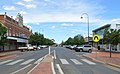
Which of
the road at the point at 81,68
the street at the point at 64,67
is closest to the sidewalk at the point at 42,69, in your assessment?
the street at the point at 64,67

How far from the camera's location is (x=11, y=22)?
274ft

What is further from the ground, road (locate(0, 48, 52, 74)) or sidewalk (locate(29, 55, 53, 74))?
sidewalk (locate(29, 55, 53, 74))

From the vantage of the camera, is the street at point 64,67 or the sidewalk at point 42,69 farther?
the street at point 64,67

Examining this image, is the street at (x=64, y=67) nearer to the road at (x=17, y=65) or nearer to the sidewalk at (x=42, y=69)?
the road at (x=17, y=65)

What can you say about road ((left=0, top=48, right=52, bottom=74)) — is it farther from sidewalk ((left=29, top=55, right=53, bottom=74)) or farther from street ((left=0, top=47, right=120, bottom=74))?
sidewalk ((left=29, top=55, right=53, bottom=74))

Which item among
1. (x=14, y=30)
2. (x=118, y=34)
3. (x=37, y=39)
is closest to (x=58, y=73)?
(x=118, y=34)

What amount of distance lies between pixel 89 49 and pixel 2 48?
22.4 metres

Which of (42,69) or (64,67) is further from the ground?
(42,69)

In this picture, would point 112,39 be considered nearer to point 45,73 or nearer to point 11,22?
point 45,73

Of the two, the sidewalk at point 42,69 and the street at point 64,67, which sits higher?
the sidewalk at point 42,69

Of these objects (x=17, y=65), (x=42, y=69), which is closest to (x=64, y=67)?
(x=42, y=69)

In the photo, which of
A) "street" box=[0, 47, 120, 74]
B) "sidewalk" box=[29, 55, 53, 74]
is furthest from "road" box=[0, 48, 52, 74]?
"sidewalk" box=[29, 55, 53, 74]

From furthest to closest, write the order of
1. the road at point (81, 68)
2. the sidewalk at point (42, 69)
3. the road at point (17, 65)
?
the road at point (17, 65), the road at point (81, 68), the sidewalk at point (42, 69)

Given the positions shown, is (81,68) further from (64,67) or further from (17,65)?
(17,65)
